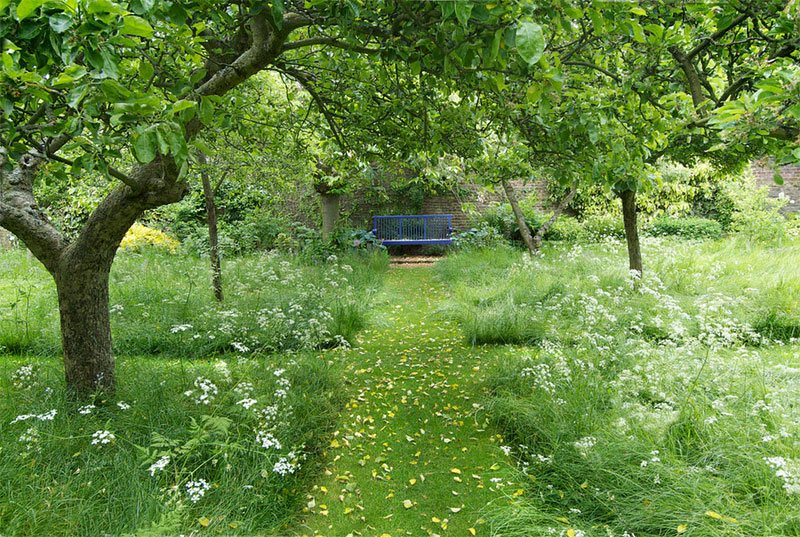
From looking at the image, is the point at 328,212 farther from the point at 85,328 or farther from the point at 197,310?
the point at 85,328

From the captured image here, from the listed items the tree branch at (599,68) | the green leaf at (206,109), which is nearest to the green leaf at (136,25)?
the green leaf at (206,109)

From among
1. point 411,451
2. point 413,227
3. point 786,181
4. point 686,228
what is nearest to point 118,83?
point 411,451

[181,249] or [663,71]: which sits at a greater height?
[663,71]

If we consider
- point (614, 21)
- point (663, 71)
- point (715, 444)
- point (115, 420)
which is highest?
point (663, 71)

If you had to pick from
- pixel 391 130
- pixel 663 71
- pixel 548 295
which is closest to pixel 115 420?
pixel 391 130

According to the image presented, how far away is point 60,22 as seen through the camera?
1.22 meters

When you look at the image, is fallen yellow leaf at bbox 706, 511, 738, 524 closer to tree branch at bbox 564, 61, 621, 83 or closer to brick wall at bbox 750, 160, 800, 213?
tree branch at bbox 564, 61, 621, 83

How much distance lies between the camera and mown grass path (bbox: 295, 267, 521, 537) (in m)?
2.55

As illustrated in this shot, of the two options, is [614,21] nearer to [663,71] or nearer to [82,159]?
[663,71]

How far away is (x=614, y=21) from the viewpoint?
2.11 m

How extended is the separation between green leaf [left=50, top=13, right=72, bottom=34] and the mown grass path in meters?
2.37

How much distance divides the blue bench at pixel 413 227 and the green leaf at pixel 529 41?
39.7 feet

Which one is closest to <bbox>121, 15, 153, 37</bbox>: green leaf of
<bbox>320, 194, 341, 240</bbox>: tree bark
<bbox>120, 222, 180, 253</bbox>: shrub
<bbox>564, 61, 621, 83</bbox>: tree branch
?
<bbox>564, 61, 621, 83</bbox>: tree branch

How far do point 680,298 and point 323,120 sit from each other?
4876 mm
